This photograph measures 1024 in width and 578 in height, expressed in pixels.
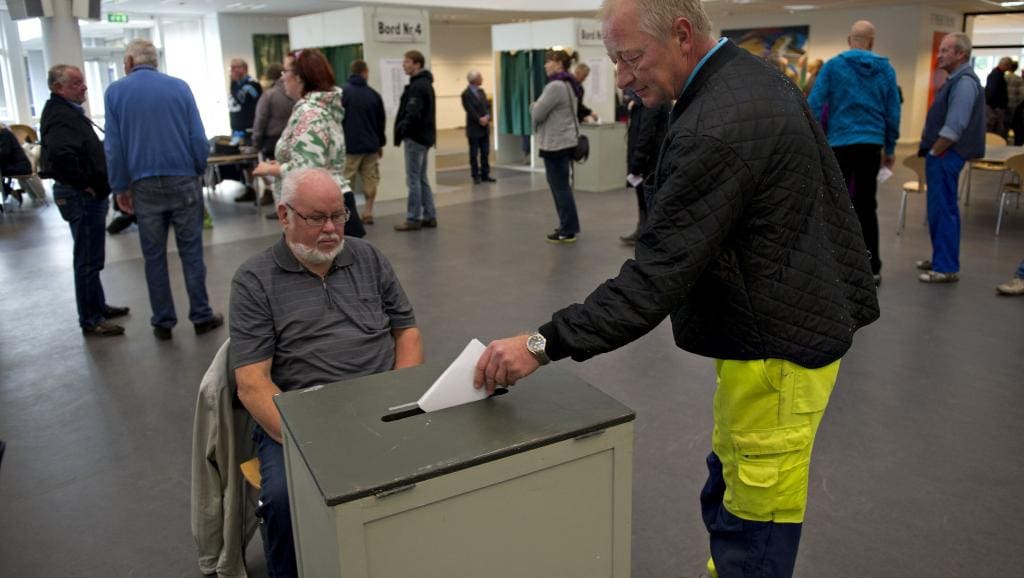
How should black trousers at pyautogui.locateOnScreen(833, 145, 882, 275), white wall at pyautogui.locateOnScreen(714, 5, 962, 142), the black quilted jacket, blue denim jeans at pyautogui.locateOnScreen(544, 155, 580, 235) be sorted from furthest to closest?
1. white wall at pyautogui.locateOnScreen(714, 5, 962, 142)
2. blue denim jeans at pyautogui.locateOnScreen(544, 155, 580, 235)
3. black trousers at pyautogui.locateOnScreen(833, 145, 882, 275)
4. the black quilted jacket

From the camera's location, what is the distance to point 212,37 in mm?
15562

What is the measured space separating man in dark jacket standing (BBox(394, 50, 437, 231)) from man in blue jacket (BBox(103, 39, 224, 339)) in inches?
127

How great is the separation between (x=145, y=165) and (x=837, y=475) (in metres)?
3.69

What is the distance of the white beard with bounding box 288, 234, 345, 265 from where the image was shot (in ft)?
7.16

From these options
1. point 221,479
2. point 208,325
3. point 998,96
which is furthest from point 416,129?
point 998,96

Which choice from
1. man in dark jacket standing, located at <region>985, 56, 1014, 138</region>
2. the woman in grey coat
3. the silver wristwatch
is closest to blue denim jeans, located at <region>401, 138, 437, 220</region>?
the woman in grey coat

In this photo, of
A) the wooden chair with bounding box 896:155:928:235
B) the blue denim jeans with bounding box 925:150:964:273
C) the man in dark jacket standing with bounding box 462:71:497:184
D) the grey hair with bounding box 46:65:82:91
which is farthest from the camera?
the man in dark jacket standing with bounding box 462:71:497:184

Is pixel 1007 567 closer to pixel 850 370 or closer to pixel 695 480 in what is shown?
pixel 695 480

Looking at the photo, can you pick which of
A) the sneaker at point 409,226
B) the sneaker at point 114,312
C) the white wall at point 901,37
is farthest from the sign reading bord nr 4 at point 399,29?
the white wall at point 901,37

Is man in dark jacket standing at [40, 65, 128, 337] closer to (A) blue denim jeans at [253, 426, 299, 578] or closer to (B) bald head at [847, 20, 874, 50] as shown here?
(A) blue denim jeans at [253, 426, 299, 578]

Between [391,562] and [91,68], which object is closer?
[391,562]

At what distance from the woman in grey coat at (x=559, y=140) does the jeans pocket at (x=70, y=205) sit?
3673 mm

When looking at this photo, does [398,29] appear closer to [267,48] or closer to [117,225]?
[117,225]

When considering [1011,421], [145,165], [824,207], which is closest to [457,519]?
[824,207]
